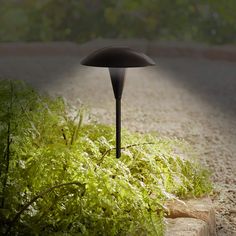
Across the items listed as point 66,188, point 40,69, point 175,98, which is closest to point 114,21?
point 40,69

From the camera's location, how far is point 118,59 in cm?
254

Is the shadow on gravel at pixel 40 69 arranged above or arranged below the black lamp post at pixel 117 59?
below

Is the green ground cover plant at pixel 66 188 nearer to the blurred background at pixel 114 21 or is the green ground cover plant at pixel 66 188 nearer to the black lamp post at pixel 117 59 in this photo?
the black lamp post at pixel 117 59

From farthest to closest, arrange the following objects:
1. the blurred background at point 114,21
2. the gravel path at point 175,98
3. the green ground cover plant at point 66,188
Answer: the blurred background at point 114,21, the gravel path at point 175,98, the green ground cover plant at point 66,188

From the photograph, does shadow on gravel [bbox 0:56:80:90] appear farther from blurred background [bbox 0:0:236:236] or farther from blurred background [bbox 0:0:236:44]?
blurred background [bbox 0:0:236:44]

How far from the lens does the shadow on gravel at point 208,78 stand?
5934mm

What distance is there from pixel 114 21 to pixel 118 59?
21.9ft

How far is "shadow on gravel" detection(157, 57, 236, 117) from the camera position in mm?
5934

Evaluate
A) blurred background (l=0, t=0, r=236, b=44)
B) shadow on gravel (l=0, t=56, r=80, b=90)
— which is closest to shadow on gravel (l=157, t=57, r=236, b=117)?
blurred background (l=0, t=0, r=236, b=44)

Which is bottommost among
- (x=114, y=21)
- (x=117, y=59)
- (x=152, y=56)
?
(x=152, y=56)

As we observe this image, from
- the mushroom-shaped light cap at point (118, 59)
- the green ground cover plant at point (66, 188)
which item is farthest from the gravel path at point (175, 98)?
the mushroom-shaped light cap at point (118, 59)

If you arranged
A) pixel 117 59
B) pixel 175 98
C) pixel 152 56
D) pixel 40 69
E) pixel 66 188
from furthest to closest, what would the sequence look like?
pixel 152 56 → pixel 40 69 → pixel 175 98 → pixel 117 59 → pixel 66 188

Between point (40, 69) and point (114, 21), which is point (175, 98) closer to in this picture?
point (40, 69)

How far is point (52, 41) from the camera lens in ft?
29.7
